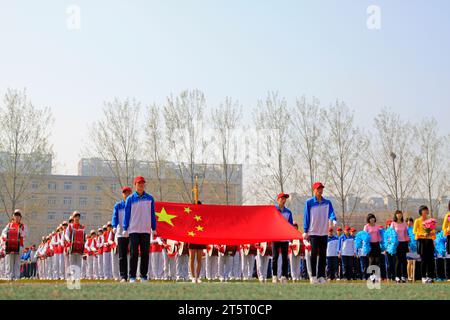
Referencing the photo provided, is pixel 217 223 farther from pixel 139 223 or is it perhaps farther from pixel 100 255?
pixel 100 255

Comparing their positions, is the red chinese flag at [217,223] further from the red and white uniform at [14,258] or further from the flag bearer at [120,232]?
the red and white uniform at [14,258]

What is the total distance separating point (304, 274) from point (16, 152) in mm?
23222

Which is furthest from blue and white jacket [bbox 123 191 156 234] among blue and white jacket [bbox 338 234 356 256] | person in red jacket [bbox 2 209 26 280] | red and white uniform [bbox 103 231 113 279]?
blue and white jacket [bbox 338 234 356 256]

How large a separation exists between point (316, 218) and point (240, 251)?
9551 mm

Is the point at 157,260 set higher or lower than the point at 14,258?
lower

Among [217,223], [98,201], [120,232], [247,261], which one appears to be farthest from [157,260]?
[98,201]

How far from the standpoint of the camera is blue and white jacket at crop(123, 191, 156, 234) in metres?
14.0

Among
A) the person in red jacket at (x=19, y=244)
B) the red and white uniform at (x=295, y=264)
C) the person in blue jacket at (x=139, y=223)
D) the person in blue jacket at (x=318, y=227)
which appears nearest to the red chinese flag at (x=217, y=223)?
the person in blue jacket at (x=318, y=227)

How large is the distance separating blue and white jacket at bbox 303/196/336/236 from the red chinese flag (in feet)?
10.1

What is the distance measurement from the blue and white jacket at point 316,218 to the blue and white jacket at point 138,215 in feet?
10.5

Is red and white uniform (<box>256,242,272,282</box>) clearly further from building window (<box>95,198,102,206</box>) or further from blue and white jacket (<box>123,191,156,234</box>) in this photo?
building window (<box>95,198,102,206</box>)

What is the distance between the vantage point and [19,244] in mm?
20500

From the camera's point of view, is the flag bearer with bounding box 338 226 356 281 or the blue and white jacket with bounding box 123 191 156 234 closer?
the blue and white jacket with bounding box 123 191 156 234
